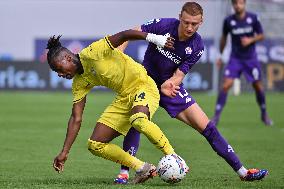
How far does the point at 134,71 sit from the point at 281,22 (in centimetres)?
2265

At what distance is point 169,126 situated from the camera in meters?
18.3

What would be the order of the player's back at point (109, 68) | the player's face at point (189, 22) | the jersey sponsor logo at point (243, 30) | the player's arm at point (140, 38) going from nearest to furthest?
the player's arm at point (140, 38) → the player's back at point (109, 68) → the player's face at point (189, 22) → the jersey sponsor logo at point (243, 30)

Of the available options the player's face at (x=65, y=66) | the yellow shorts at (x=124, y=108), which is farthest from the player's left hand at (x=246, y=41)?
the player's face at (x=65, y=66)

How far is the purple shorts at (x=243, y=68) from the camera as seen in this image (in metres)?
18.2

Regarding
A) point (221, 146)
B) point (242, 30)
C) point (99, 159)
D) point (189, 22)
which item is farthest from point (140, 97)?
point (242, 30)

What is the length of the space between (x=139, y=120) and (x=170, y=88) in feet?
2.78

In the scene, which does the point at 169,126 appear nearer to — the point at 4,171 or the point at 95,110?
the point at 95,110

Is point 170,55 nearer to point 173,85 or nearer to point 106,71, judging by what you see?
point 173,85

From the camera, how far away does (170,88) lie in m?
9.84

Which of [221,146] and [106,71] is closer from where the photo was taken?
[106,71]

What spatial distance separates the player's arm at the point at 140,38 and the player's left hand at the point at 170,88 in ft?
2.61

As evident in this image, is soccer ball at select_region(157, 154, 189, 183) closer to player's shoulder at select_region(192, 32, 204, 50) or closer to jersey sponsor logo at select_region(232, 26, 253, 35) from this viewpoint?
player's shoulder at select_region(192, 32, 204, 50)

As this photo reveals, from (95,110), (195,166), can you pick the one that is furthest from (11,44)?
(195,166)

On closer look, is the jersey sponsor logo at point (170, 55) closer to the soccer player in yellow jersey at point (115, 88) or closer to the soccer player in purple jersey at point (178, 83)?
the soccer player in purple jersey at point (178, 83)
